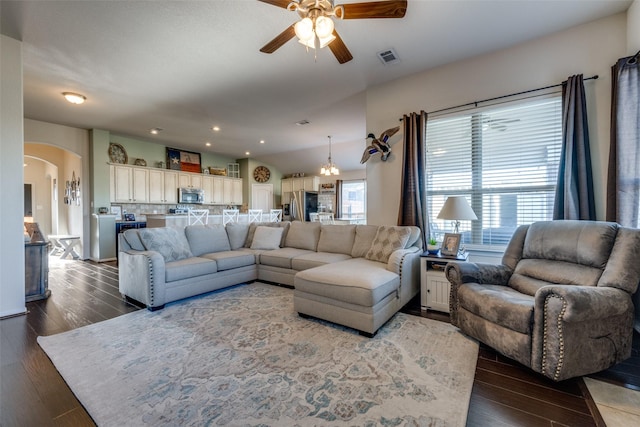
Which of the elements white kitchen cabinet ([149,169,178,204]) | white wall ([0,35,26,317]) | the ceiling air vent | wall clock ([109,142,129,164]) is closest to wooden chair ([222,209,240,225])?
white kitchen cabinet ([149,169,178,204])

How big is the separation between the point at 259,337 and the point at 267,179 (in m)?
7.70

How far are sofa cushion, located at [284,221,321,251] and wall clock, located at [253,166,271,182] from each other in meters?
5.23

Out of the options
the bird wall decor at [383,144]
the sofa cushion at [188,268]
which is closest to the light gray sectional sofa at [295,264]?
the sofa cushion at [188,268]

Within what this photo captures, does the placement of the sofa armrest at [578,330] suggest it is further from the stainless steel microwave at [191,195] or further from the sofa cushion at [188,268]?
the stainless steel microwave at [191,195]

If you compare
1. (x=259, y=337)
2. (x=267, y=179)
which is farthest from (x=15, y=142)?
(x=267, y=179)

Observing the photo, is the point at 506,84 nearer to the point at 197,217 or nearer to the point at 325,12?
the point at 325,12

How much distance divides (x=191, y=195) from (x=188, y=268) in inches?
191

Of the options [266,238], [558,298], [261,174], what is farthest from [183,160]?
[558,298]

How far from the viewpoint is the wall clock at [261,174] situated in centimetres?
935

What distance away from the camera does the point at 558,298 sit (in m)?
1.68

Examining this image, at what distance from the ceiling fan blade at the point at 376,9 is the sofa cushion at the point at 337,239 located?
262cm

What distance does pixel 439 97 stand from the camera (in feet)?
11.4

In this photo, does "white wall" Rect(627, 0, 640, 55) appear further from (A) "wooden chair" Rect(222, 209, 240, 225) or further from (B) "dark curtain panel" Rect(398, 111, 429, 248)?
(A) "wooden chair" Rect(222, 209, 240, 225)

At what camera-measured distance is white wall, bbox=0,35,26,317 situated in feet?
9.27
